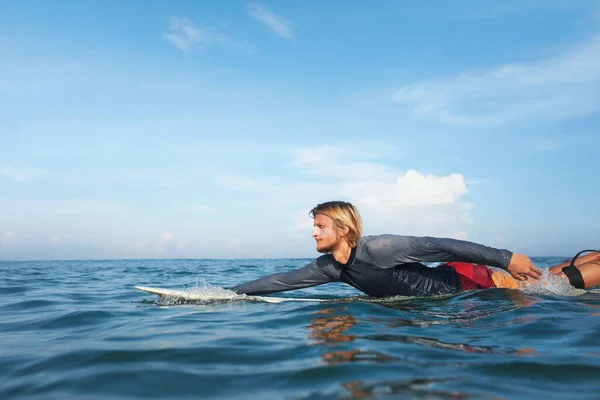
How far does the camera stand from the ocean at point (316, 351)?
3.13 metres

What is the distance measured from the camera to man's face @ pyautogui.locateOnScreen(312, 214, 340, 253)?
259 inches

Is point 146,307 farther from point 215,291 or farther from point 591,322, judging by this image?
point 591,322

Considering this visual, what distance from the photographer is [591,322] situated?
503cm

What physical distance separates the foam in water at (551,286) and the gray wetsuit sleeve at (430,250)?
1.16m

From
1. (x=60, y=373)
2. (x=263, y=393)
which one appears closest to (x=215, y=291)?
(x=60, y=373)

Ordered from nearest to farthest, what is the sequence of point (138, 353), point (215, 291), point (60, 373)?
point (60, 373) < point (138, 353) < point (215, 291)

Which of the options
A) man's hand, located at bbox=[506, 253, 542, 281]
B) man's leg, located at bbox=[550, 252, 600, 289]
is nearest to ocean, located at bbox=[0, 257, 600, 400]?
man's leg, located at bbox=[550, 252, 600, 289]

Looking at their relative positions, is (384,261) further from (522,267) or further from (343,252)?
(522,267)

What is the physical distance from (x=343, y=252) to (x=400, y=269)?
1.02 meters

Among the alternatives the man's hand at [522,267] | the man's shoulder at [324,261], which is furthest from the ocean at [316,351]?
the man's shoulder at [324,261]

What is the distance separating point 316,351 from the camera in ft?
13.2

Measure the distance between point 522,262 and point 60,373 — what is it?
562 cm

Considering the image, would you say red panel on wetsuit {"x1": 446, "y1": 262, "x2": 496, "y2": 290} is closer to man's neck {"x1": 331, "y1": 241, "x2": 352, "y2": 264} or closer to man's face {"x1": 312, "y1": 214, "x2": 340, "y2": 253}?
man's neck {"x1": 331, "y1": 241, "x2": 352, "y2": 264}

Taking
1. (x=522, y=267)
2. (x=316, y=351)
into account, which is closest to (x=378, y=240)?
(x=522, y=267)
